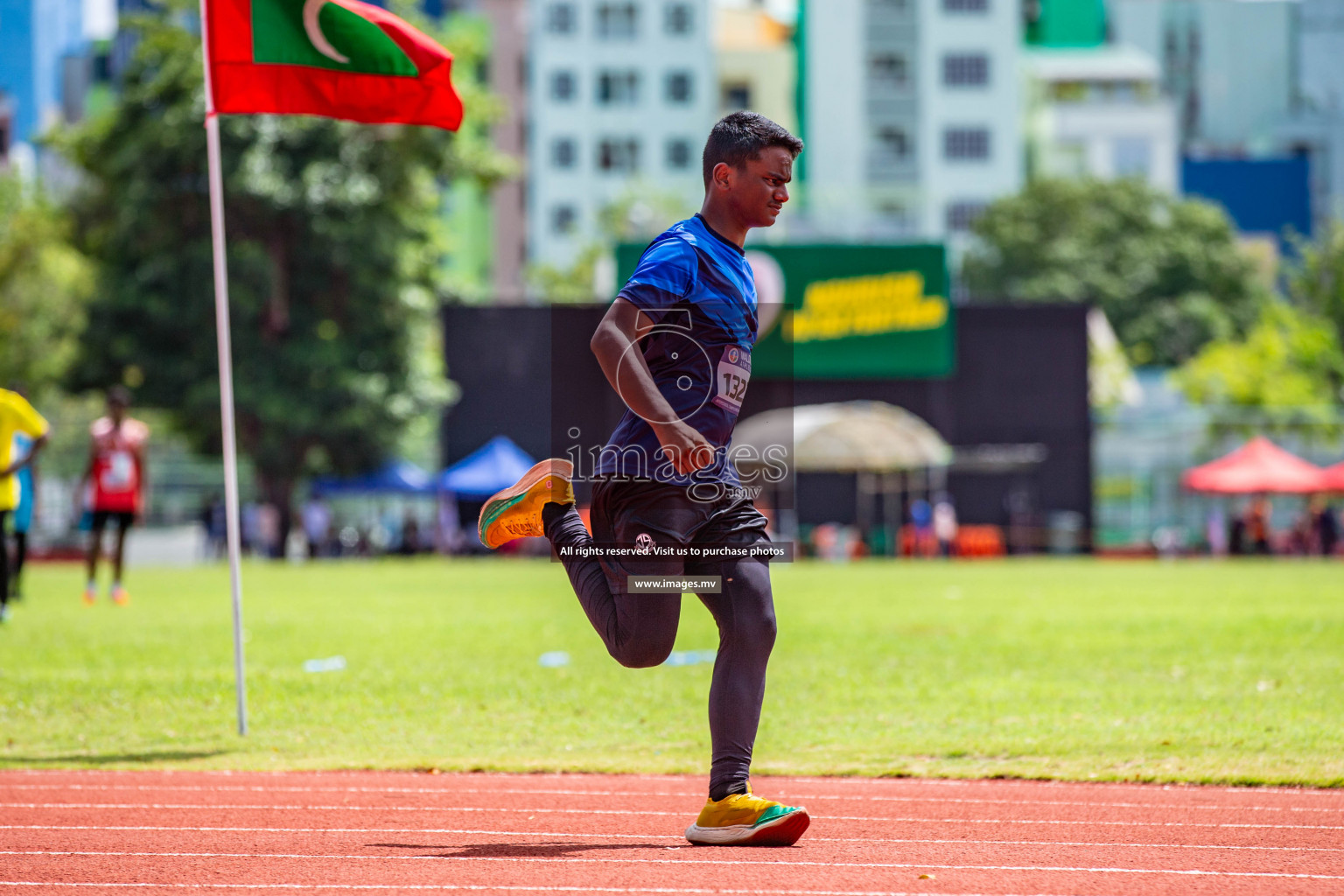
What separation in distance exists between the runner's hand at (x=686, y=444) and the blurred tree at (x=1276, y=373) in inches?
2199

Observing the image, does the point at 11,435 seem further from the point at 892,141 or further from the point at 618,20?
the point at 618,20

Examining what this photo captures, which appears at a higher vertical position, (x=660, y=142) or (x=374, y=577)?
(x=660, y=142)

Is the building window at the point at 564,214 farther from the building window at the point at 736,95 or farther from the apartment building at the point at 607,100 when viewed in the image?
the building window at the point at 736,95

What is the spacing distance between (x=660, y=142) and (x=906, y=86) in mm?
14583

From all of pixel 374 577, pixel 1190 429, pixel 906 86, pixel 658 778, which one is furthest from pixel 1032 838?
pixel 906 86

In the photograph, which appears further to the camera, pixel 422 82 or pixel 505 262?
pixel 505 262

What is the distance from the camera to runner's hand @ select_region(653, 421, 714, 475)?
546cm

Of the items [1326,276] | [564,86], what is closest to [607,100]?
[564,86]

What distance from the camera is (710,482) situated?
5773mm

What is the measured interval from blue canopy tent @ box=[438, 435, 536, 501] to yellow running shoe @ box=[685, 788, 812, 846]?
3560 cm

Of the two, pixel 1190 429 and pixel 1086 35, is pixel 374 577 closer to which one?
pixel 1190 429

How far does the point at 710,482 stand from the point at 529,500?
86 cm

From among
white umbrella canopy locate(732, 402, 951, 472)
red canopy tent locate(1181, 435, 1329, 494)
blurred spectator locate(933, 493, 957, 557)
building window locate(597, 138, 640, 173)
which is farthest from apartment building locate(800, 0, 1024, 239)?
white umbrella canopy locate(732, 402, 951, 472)

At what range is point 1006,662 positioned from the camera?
42.9 ft
